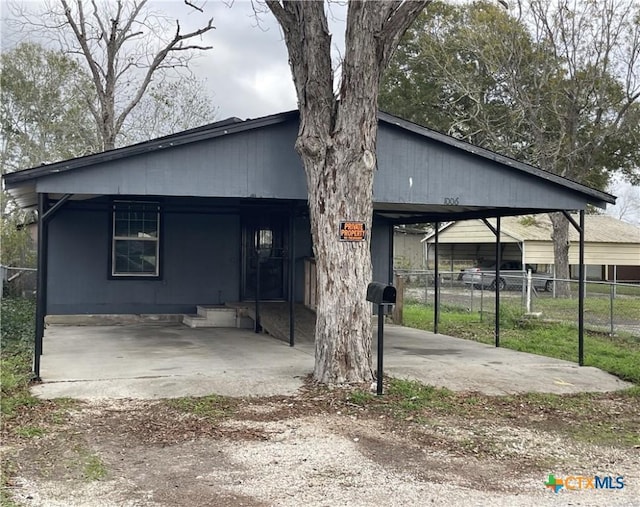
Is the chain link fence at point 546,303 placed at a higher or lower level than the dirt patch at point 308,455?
higher

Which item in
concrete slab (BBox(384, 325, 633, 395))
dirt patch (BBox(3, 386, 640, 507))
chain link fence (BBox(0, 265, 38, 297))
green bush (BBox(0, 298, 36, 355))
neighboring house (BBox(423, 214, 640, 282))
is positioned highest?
neighboring house (BBox(423, 214, 640, 282))

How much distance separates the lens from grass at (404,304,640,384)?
10.1 m

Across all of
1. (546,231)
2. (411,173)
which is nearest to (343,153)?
(411,173)

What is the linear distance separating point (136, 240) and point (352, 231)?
722cm

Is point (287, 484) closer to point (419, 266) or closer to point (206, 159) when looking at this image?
point (206, 159)

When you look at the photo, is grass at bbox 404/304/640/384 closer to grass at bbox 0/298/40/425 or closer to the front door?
the front door

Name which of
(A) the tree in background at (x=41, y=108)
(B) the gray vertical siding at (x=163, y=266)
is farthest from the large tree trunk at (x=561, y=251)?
(A) the tree in background at (x=41, y=108)

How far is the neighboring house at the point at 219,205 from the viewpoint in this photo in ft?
27.0

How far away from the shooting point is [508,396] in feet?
24.6

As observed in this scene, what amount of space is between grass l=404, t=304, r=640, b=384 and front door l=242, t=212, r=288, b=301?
3.28m

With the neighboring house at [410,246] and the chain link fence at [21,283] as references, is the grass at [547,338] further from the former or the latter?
the neighboring house at [410,246]

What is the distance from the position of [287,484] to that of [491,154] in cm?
642

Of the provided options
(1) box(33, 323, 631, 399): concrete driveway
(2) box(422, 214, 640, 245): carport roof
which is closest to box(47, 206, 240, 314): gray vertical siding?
(1) box(33, 323, 631, 399): concrete driveway

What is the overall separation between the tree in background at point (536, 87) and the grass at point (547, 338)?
24.7 ft
